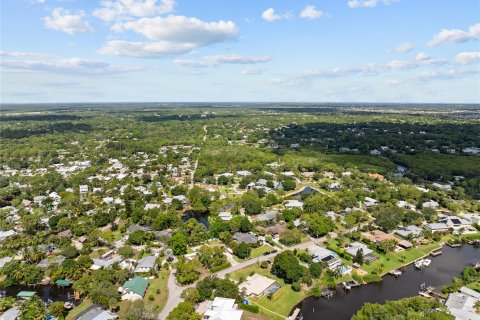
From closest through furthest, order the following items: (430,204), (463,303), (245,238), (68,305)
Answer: (463,303), (68,305), (245,238), (430,204)

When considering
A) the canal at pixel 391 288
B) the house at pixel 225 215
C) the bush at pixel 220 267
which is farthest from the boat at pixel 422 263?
the house at pixel 225 215

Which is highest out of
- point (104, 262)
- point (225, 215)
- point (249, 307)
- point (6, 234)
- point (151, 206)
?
point (151, 206)

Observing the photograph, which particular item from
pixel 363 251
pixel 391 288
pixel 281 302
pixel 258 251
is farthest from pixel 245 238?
pixel 391 288

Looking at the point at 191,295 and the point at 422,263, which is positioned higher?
the point at 191,295

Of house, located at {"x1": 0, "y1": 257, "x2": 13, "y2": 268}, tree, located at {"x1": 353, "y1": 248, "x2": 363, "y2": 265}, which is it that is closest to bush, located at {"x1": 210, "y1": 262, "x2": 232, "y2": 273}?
tree, located at {"x1": 353, "y1": 248, "x2": 363, "y2": 265}

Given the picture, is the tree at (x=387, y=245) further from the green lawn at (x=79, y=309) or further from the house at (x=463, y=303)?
the green lawn at (x=79, y=309)

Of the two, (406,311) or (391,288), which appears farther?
(391,288)

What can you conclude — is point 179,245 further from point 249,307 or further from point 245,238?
point 249,307
